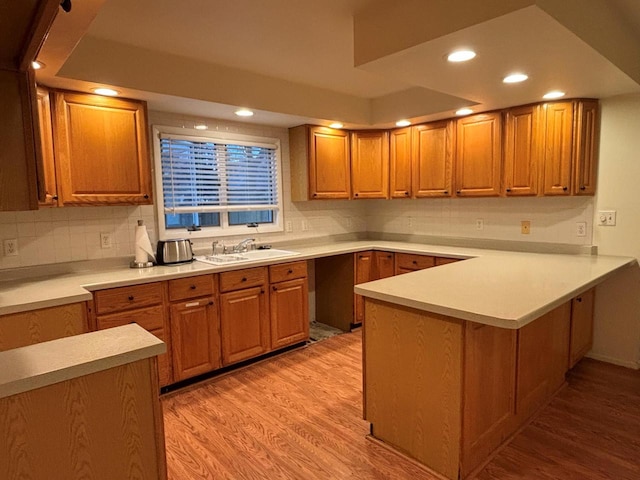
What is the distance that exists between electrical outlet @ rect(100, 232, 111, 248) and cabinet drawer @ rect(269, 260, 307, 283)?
4.11ft

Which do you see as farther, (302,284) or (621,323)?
(302,284)

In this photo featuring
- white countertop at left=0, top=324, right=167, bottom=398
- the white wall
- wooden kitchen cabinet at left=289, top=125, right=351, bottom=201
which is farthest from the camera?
wooden kitchen cabinet at left=289, top=125, right=351, bottom=201

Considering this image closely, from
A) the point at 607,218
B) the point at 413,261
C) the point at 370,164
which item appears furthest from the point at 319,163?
the point at 607,218

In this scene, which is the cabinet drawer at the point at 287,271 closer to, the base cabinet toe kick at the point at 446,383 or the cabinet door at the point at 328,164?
the cabinet door at the point at 328,164

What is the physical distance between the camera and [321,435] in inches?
92.0

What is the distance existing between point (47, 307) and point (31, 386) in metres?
1.37

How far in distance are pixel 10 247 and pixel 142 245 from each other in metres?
0.80

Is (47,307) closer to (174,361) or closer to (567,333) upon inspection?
(174,361)

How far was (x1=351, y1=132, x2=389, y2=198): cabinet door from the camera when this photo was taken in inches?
167

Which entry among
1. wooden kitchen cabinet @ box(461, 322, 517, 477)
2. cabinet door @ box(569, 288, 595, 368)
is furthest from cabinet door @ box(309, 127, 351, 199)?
wooden kitchen cabinet @ box(461, 322, 517, 477)

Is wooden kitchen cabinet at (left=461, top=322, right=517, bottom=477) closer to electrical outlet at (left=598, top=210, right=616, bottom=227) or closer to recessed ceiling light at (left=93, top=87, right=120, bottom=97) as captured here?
electrical outlet at (left=598, top=210, right=616, bottom=227)

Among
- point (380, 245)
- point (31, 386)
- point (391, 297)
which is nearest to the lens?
point (31, 386)

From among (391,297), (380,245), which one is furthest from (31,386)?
(380,245)

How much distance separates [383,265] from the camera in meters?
4.10
